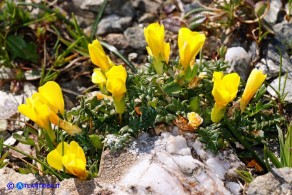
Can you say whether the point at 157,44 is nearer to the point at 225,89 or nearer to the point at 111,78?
the point at 111,78

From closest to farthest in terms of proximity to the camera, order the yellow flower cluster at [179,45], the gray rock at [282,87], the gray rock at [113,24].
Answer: the yellow flower cluster at [179,45] < the gray rock at [282,87] < the gray rock at [113,24]

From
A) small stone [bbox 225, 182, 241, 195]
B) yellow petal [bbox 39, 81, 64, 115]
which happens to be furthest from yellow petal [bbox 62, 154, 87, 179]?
small stone [bbox 225, 182, 241, 195]

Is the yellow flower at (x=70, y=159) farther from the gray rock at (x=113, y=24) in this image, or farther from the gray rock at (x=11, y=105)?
the gray rock at (x=113, y=24)

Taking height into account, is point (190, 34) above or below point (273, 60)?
above

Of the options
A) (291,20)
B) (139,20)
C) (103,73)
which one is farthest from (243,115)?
(139,20)

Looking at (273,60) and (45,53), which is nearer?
(273,60)

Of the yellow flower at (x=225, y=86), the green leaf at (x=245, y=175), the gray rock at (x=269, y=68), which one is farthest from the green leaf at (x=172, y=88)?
the gray rock at (x=269, y=68)

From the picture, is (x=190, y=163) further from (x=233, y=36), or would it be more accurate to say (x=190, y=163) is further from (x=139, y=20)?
(x=139, y=20)
